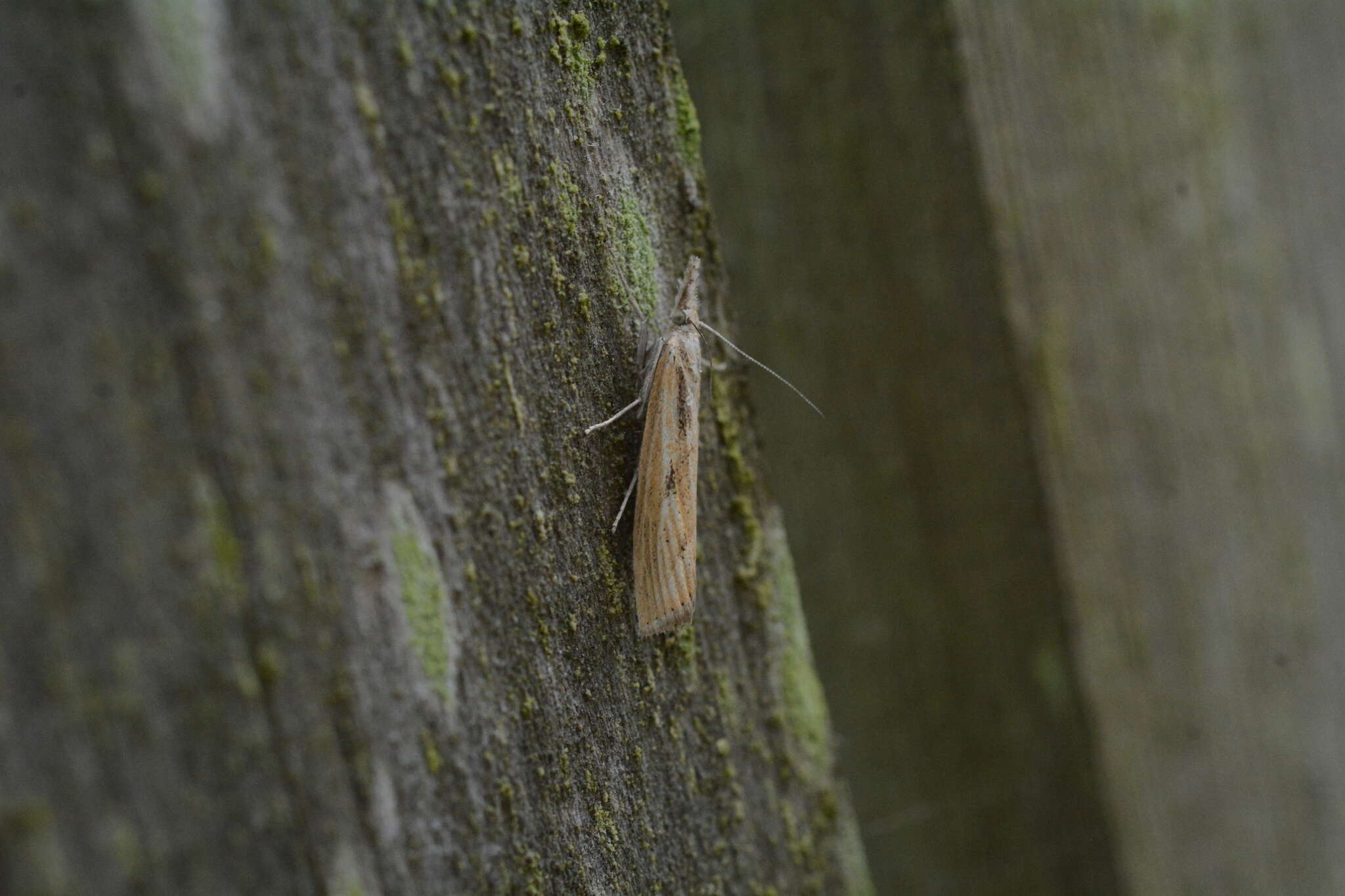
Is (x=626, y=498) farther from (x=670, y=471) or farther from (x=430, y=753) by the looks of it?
(x=430, y=753)

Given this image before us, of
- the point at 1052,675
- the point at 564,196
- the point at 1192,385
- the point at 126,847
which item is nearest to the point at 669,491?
the point at 564,196

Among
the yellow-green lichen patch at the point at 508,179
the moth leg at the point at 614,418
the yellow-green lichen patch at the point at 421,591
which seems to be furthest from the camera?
the moth leg at the point at 614,418

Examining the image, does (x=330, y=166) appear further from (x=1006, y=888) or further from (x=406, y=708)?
(x=1006, y=888)

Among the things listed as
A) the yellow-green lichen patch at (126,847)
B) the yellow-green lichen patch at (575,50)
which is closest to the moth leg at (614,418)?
the yellow-green lichen patch at (575,50)

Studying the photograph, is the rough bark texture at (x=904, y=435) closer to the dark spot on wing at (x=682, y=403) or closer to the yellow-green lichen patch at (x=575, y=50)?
the dark spot on wing at (x=682, y=403)

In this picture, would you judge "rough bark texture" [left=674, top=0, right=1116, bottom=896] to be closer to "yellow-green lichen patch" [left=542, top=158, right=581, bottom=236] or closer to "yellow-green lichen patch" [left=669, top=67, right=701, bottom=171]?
"yellow-green lichen patch" [left=669, top=67, right=701, bottom=171]

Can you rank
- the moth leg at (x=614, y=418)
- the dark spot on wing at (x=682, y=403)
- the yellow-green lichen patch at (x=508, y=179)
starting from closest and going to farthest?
the yellow-green lichen patch at (x=508, y=179) < the moth leg at (x=614, y=418) < the dark spot on wing at (x=682, y=403)
